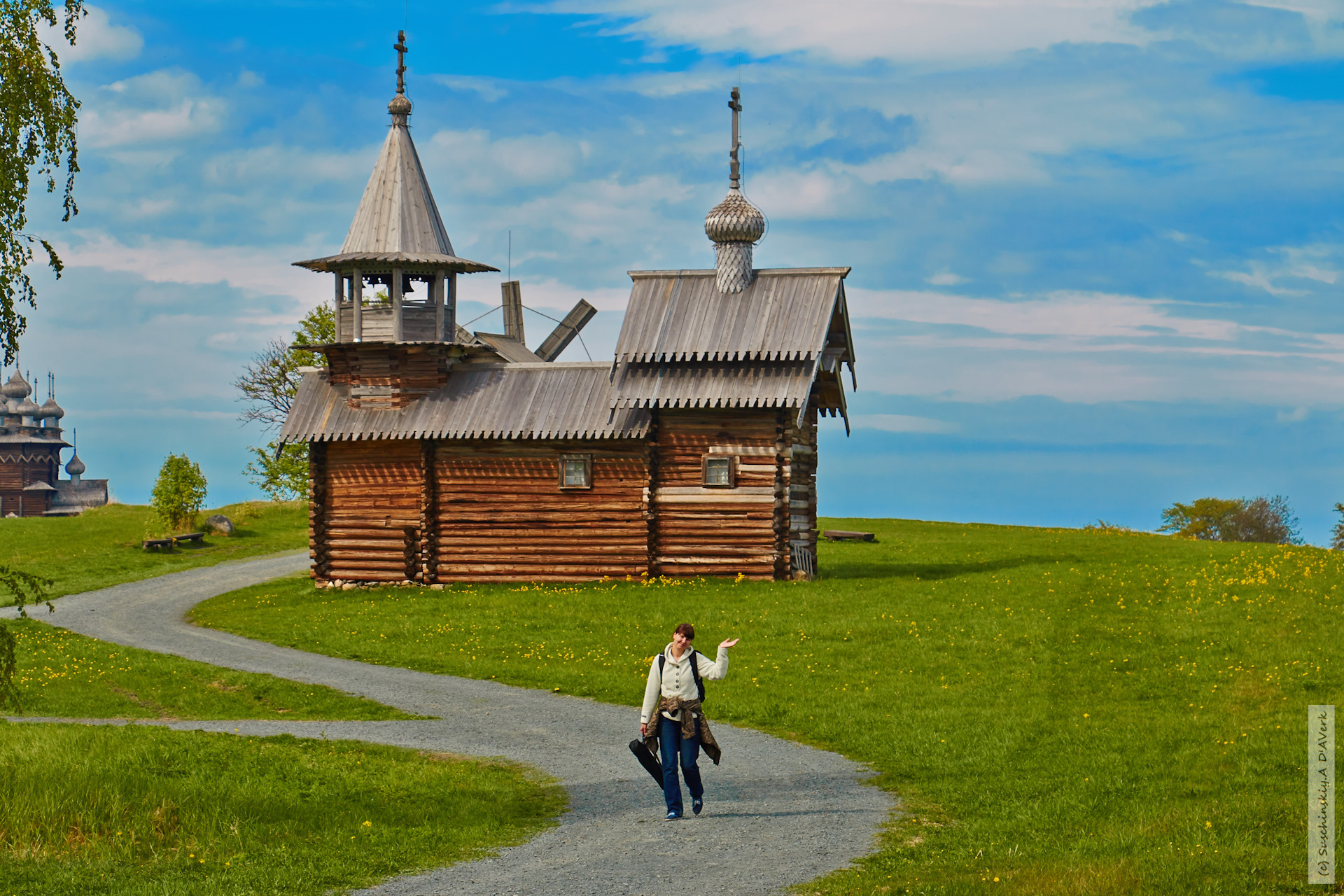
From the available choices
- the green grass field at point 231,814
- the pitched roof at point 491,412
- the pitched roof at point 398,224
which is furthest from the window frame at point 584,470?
the green grass field at point 231,814

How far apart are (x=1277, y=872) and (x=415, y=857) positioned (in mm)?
8099

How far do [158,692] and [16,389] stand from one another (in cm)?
9439

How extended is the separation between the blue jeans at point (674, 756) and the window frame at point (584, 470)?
22.0m

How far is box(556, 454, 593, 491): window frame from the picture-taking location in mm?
36281

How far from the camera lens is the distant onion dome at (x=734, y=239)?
3738 cm

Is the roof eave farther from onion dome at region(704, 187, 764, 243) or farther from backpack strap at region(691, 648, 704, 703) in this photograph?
backpack strap at region(691, 648, 704, 703)

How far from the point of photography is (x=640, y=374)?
35.9 metres

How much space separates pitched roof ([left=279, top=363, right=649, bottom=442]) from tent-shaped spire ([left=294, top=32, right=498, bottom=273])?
3.47m

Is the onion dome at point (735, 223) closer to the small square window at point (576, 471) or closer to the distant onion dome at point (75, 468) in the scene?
the small square window at point (576, 471)

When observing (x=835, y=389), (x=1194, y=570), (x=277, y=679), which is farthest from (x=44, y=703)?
(x=1194, y=570)

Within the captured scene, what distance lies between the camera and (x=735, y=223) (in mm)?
37344

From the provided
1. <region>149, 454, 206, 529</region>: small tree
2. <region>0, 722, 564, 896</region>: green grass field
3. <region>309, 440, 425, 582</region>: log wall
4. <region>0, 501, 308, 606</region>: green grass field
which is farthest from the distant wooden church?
<region>0, 722, 564, 896</region>: green grass field

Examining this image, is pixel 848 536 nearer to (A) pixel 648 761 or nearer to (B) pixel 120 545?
(B) pixel 120 545

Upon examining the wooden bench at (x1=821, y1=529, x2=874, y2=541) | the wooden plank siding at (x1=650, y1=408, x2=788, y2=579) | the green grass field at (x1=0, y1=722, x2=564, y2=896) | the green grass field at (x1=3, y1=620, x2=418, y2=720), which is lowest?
the green grass field at (x1=3, y1=620, x2=418, y2=720)
